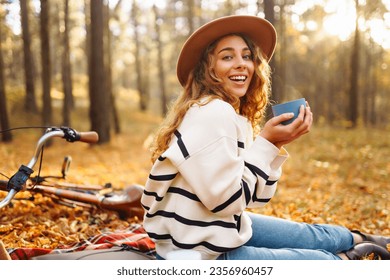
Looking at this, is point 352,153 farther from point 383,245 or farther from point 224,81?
point 224,81

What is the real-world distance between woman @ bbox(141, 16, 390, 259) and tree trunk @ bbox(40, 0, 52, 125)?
902 cm

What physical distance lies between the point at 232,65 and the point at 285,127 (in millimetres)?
547

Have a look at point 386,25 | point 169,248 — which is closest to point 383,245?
point 169,248

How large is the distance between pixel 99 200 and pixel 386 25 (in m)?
16.1

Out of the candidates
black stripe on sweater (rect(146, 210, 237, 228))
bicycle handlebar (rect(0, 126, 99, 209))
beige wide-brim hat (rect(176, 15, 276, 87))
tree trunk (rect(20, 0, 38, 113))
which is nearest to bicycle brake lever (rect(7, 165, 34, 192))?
bicycle handlebar (rect(0, 126, 99, 209))

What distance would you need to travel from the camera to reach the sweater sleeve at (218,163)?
206 centimetres

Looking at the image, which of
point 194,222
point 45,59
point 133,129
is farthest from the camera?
point 133,129

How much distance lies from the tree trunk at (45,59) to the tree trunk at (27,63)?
3925mm

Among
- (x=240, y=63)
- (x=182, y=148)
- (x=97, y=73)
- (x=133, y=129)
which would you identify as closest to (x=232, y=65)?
(x=240, y=63)

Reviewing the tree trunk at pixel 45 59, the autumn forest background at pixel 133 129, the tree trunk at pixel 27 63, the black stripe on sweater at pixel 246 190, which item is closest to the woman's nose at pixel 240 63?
the black stripe on sweater at pixel 246 190

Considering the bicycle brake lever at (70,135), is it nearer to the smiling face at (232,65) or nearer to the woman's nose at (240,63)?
the smiling face at (232,65)

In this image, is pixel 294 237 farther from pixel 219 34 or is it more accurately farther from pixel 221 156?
pixel 219 34

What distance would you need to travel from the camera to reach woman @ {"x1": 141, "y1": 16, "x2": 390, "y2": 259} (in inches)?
82.3

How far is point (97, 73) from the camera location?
38.0ft
